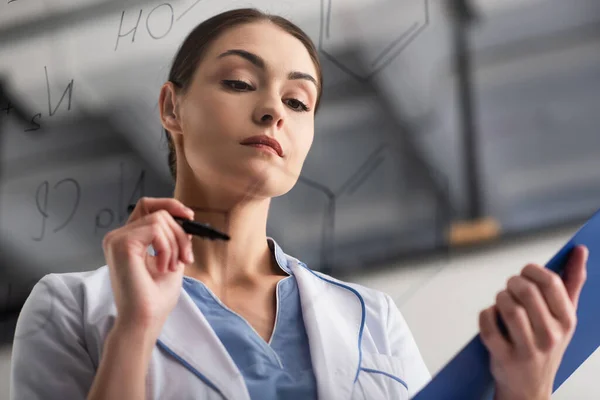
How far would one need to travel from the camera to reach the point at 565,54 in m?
0.59

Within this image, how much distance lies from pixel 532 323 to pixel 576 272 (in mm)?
45

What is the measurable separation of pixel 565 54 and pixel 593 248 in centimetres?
16

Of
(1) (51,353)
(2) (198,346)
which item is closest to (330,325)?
(2) (198,346)

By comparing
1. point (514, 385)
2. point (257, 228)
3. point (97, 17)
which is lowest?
→ point (514, 385)

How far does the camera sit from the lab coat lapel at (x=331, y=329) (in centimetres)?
57

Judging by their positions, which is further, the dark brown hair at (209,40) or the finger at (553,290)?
the dark brown hair at (209,40)

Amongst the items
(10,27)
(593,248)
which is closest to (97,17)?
(10,27)

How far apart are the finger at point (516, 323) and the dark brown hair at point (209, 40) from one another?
9.3 inches

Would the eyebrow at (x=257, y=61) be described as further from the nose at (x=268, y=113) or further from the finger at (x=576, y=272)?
the finger at (x=576, y=272)

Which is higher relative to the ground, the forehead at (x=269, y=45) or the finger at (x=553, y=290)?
the forehead at (x=269, y=45)

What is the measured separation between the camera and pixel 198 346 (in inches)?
22.5

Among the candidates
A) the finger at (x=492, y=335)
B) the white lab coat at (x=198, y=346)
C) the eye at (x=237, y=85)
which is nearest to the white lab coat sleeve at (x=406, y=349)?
the white lab coat at (x=198, y=346)

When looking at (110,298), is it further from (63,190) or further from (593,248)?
(593,248)

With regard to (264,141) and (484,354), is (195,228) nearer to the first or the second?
(264,141)
